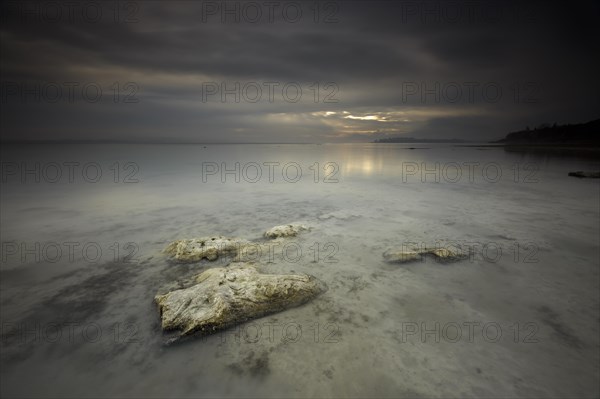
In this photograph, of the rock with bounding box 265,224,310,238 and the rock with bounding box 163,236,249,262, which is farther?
the rock with bounding box 265,224,310,238

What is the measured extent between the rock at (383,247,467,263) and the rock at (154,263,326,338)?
2585 mm

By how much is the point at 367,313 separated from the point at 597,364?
338 cm

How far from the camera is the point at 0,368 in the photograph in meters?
4.06

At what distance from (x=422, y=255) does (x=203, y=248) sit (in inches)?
251

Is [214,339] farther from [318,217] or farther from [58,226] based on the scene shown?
[58,226]

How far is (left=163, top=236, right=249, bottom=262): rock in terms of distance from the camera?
7629 millimetres

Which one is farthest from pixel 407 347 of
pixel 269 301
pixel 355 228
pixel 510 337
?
pixel 355 228

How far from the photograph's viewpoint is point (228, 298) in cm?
524
